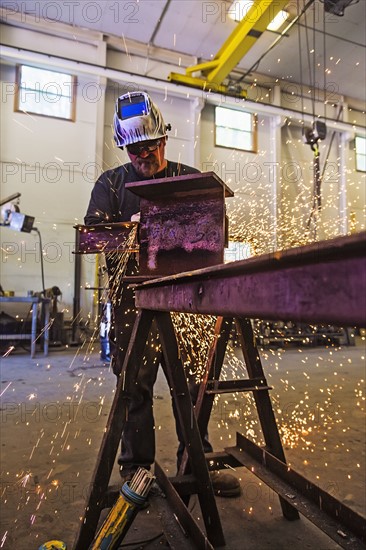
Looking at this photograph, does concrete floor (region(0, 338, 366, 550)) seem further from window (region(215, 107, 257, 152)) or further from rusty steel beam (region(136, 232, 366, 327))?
window (region(215, 107, 257, 152))

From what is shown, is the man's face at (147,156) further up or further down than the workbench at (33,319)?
further up

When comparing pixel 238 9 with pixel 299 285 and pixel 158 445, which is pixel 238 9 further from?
pixel 299 285

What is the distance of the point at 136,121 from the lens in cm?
168

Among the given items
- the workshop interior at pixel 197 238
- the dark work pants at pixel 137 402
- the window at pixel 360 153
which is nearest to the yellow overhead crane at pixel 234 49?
the workshop interior at pixel 197 238

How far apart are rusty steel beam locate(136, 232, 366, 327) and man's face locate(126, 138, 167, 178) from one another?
1218mm

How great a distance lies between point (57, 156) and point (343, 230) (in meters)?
6.51

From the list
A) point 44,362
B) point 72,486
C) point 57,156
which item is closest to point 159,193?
point 72,486

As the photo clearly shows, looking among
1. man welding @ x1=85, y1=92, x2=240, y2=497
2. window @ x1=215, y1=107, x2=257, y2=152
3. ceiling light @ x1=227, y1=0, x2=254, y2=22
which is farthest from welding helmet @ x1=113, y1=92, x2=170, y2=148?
window @ x1=215, y1=107, x2=257, y2=152

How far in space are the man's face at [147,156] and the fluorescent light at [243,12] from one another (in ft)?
16.6

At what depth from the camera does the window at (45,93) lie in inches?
259

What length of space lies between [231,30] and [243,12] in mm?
706

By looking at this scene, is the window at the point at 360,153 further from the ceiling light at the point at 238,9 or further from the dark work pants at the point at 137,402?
the dark work pants at the point at 137,402

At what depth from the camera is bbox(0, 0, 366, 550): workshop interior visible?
1.05 metres

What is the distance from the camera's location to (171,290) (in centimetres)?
89
